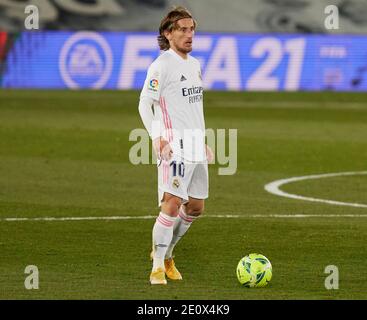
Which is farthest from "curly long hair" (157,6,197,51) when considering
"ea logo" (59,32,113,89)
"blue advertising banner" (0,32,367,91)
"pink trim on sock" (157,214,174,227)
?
"ea logo" (59,32,113,89)

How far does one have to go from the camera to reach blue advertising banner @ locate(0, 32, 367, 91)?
37.7 meters

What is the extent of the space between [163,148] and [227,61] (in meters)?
28.2

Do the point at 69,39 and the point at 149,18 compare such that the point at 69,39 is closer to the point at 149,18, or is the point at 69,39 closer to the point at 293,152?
the point at 149,18

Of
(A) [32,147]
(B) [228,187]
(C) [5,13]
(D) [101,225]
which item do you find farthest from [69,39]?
(D) [101,225]

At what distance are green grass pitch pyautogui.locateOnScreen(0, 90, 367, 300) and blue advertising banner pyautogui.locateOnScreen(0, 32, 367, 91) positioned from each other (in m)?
10.3

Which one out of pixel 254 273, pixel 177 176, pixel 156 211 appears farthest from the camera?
pixel 156 211

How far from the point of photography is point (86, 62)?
3828 centimetres

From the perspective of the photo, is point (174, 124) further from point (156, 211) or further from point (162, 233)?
point (156, 211)

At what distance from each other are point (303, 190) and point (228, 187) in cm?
107

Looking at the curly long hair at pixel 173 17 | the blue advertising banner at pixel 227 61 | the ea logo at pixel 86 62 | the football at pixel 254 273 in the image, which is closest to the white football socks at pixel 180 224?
the football at pixel 254 273

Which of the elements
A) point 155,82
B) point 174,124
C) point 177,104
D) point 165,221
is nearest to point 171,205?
point 165,221

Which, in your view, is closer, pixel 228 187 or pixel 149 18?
pixel 228 187
